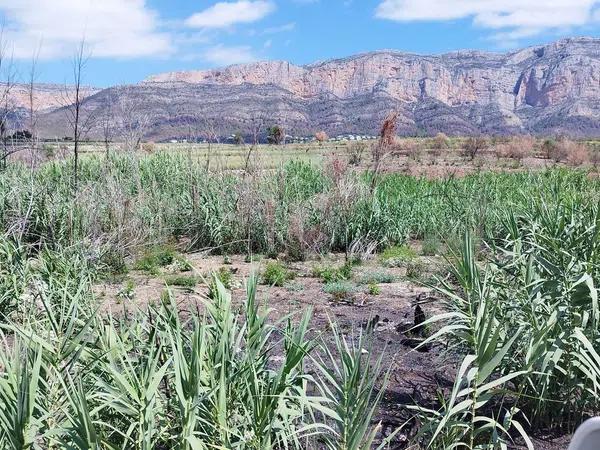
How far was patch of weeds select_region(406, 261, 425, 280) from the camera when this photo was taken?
9375 mm

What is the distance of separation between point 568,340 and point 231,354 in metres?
1.81

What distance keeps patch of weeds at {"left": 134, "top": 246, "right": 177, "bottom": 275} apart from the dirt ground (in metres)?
0.19

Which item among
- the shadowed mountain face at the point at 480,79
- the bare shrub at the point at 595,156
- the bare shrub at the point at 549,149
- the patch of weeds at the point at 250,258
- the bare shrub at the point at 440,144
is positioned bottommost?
the patch of weeds at the point at 250,258

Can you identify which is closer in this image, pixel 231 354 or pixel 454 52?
pixel 231 354

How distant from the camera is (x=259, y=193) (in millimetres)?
11812

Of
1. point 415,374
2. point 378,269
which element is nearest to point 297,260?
point 378,269

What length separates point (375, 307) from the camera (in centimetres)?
758

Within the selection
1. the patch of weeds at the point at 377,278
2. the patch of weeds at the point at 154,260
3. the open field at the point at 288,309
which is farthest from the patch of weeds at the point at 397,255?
the patch of weeds at the point at 154,260

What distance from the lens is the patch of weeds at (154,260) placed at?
10.2 meters

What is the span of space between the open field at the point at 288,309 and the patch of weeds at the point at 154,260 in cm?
3

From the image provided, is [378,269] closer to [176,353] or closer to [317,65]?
[176,353]

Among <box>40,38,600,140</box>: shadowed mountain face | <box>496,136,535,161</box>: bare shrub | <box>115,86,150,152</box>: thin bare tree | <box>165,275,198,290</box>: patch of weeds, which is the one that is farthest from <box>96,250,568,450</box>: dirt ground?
<box>40,38,600,140</box>: shadowed mountain face

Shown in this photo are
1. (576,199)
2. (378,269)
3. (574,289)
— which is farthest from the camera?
(378,269)

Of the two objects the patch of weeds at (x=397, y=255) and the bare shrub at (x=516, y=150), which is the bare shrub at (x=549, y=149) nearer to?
the bare shrub at (x=516, y=150)
